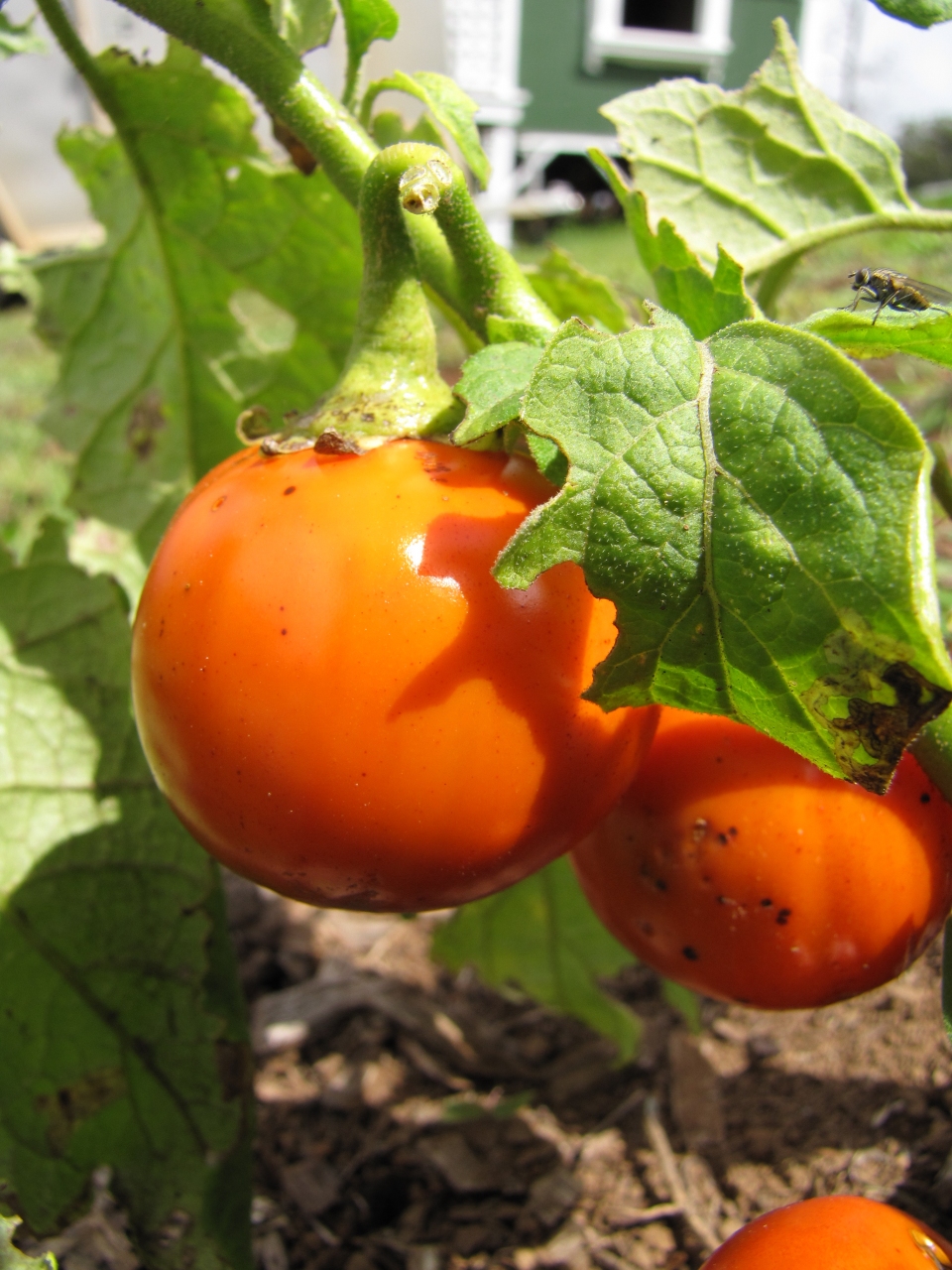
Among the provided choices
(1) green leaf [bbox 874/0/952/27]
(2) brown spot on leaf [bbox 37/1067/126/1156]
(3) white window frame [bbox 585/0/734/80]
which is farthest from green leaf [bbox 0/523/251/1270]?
(3) white window frame [bbox 585/0/734/80]

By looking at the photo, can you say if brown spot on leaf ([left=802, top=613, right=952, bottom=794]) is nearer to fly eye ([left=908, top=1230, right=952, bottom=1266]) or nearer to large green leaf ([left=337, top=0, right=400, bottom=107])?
fly eye ([left=908, top=1230, right=952, bottom=1266])

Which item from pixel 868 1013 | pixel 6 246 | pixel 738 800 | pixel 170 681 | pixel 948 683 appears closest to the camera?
pixel 948 683

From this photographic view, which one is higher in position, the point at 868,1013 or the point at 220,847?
the point at 220,847

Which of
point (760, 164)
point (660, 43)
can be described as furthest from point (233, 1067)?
point (660, 43)

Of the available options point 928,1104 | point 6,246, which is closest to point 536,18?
point 6,246

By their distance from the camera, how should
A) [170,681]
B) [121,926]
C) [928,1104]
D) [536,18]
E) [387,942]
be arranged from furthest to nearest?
[536,18], [387,942], [928,1104], [121,926], [170,681]

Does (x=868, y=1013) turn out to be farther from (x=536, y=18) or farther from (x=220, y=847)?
(x=536, y=18)
